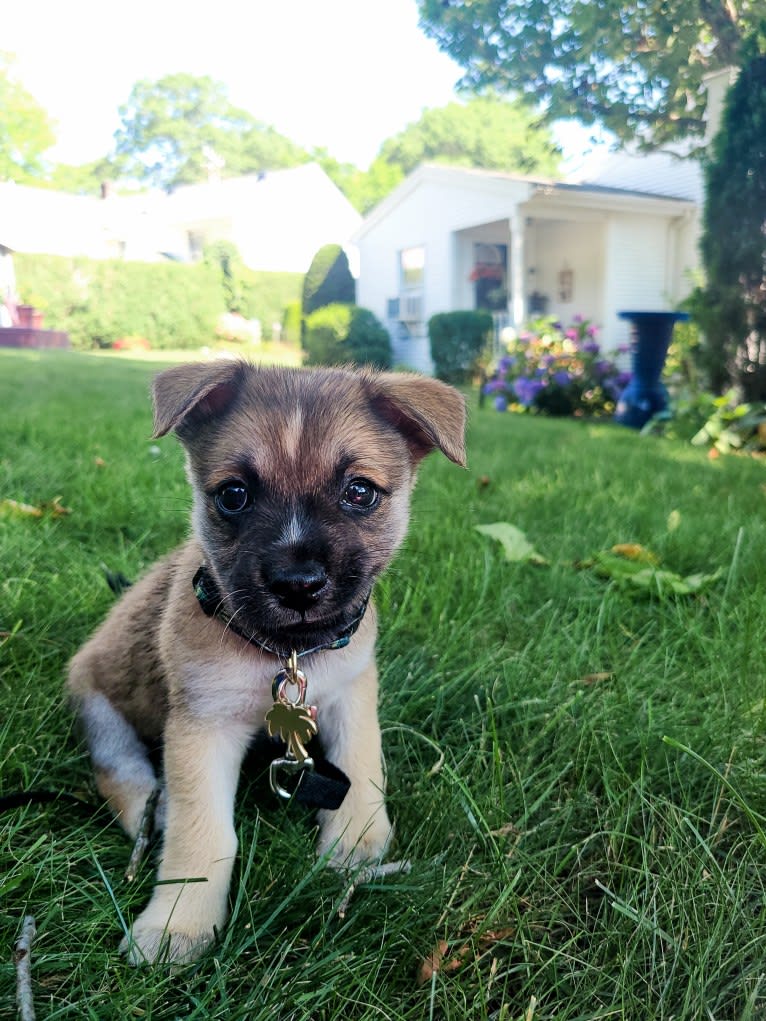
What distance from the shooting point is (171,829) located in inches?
61.6

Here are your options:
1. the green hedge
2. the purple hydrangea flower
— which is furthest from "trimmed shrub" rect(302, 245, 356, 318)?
the purple hydrangea flower

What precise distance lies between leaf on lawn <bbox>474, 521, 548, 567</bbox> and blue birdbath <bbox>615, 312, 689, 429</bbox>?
642 centimetres

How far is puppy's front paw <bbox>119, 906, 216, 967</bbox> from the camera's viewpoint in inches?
52.9

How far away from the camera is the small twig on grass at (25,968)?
3.75ft

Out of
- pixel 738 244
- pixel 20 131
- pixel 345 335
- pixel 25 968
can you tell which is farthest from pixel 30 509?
pixel 738 244

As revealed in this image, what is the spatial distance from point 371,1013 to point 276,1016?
0.16 metres

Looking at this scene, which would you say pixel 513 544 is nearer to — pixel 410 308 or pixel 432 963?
pixel 432 963

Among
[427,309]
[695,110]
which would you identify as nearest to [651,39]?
[695,110]

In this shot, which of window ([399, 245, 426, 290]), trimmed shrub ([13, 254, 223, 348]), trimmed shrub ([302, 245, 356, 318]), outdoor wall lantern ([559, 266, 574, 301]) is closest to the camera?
trimmed shrub ([302, 245, 356, 318])

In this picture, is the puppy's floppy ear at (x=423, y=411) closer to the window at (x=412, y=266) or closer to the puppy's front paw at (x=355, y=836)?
A: the puppy's front paw at (x=355, y=836)

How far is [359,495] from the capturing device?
1.74m

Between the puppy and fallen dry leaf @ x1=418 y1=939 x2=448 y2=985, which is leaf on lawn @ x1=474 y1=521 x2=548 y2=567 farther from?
fallen dry leaf @ x1=418 y1=939 x2=448 y2=985

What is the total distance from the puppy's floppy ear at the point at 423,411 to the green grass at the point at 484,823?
1.38 feet

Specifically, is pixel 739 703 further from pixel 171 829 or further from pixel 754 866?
pixel 171 829
